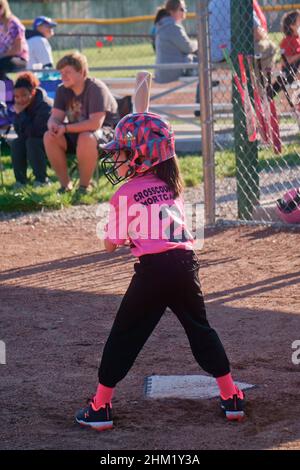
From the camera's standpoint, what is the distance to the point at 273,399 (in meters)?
4.67

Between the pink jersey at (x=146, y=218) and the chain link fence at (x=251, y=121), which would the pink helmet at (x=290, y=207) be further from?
the pink jersey at (x=146, y=218)

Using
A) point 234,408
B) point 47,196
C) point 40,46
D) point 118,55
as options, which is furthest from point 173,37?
point 118,55

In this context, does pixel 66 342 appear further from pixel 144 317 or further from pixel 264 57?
pixel 264 57

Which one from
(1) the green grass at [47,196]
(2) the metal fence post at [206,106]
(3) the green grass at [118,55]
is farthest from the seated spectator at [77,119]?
(3) the green grass at [118,55]

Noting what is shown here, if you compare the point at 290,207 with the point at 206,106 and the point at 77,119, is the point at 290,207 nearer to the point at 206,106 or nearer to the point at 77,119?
the point at 206,106

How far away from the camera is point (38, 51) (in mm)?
14125

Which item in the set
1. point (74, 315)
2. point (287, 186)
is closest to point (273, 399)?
point (74, 315)

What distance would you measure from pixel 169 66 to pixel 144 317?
8293mm

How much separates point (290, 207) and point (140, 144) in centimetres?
434

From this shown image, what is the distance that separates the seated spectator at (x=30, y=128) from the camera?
10.6m

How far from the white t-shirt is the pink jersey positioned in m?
10.1

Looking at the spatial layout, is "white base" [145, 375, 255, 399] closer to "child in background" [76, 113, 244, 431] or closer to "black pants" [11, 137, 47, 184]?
"child in background" [76, 113, 244, 431]

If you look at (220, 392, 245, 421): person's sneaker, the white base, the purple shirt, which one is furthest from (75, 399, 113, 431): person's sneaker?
the purple shirt

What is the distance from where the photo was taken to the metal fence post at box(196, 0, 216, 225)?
8375mm
